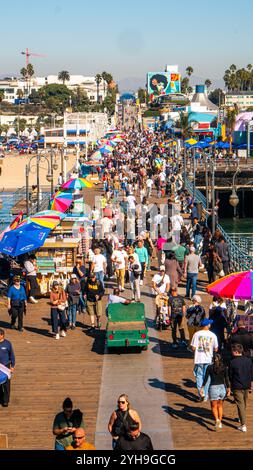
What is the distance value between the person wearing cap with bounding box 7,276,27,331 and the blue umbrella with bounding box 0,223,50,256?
2752 mm

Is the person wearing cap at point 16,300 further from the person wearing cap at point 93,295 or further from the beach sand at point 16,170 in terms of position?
the beach sand at point 16,170

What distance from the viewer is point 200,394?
12.3m

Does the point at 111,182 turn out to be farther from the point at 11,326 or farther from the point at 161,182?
the point at 11,326

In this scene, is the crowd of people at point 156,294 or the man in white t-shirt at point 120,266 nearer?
the crowd of people at point 156,294

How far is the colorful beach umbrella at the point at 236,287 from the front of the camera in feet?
43.3

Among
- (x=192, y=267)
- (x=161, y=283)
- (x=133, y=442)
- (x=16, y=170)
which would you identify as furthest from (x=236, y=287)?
(x=16, y=170)

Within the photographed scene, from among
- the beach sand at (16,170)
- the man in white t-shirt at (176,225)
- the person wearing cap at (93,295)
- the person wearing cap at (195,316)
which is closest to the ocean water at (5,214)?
the man in white t-shirt at (176,225)

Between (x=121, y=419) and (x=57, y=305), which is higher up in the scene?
(x=121, y=419)

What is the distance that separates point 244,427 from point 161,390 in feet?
6.77

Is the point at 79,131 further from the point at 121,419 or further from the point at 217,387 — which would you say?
A: the point at 121,419

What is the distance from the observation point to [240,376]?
10953 mm

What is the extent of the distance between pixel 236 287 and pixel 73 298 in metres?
4.24

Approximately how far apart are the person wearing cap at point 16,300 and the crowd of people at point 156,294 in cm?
2
